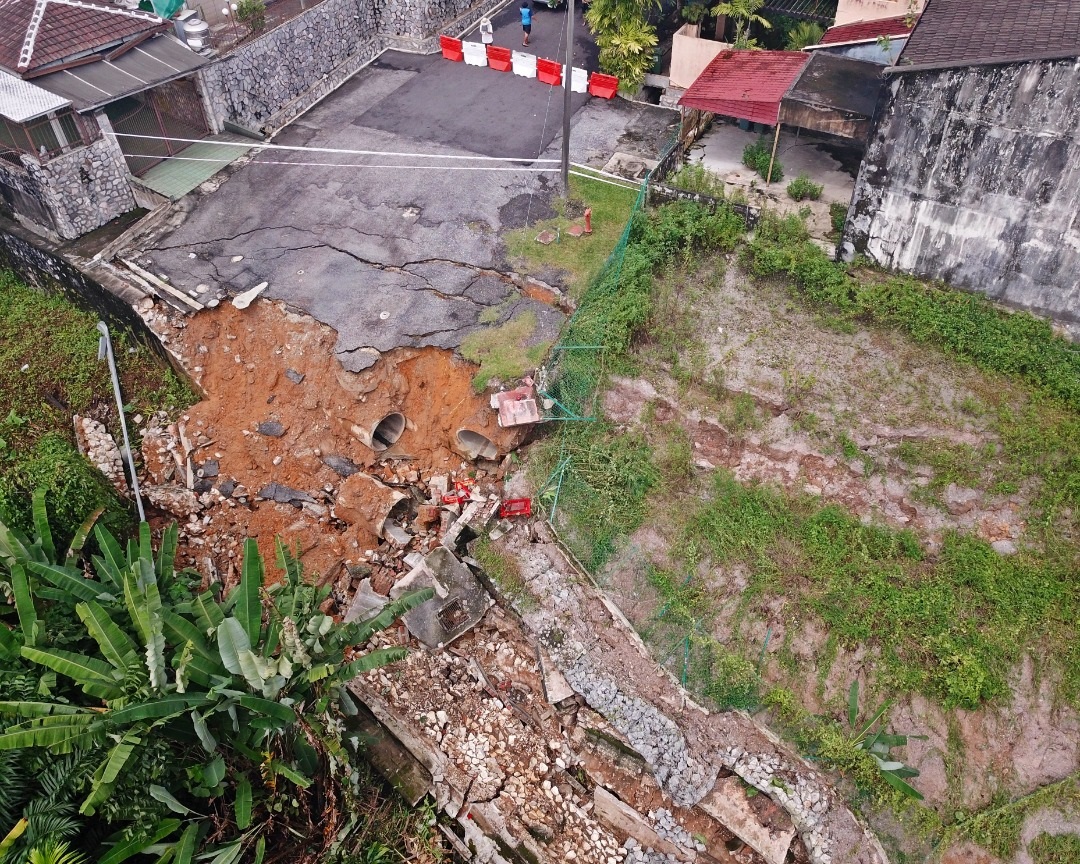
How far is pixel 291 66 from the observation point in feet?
77.4

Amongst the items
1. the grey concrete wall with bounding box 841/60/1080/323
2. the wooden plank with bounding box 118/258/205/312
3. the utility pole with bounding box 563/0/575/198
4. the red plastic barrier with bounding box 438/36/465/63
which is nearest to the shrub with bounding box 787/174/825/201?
the grey concrete wall with bounding box 841/60/1080/323

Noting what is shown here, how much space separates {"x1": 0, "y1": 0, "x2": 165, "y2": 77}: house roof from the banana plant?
67.0ft

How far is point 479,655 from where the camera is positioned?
14.6 metres

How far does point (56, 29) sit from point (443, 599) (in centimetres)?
1557

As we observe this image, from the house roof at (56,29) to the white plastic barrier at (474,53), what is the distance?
895 centimetres

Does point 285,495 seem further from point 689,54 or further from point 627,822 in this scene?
point 689,54

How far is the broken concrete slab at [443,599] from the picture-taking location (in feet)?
47.5

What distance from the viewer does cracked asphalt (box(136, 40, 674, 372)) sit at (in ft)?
58.6

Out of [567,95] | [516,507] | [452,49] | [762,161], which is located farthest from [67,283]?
[762,161]

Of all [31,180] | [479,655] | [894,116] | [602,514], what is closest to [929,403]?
[894,116]

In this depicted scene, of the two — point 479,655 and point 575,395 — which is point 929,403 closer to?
point 575,395

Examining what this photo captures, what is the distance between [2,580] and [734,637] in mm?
11087

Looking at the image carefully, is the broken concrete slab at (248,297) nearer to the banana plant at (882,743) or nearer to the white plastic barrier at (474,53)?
the white plastic barrier at (474,53)

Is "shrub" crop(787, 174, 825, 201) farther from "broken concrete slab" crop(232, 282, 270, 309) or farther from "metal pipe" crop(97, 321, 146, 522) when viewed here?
"metal pipe" crop(97, 321, 146, 522)
